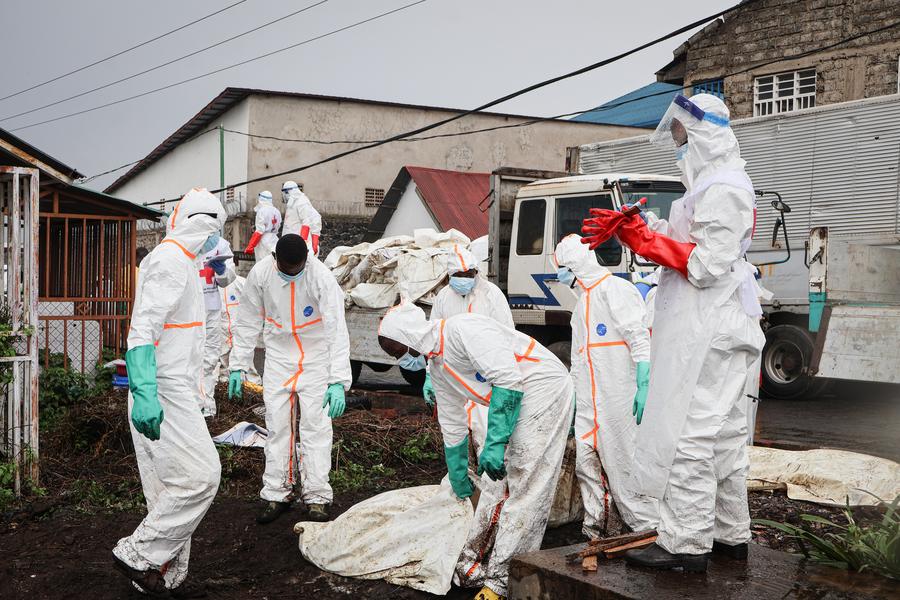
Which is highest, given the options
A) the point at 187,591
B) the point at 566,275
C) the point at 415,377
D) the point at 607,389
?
the point at 566,275

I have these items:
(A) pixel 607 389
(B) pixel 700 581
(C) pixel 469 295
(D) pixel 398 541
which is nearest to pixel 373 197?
(C) pixel 469 295

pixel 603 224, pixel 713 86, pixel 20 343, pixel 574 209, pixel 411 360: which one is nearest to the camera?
pixel 603 224

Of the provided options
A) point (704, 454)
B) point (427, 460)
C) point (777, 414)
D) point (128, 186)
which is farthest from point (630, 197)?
point (128, 186)

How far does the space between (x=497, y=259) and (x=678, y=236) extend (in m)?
6.27

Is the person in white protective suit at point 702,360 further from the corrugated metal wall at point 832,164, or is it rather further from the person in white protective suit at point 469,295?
the corrugated metal wall at point 832,164

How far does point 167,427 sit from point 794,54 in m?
16.8

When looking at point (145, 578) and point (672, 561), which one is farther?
point (145, 578)

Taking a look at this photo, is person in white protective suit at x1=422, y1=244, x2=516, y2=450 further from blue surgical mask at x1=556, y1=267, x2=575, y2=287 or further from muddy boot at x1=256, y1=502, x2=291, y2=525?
muddy boot at x1=256, y1=502, x2=291, y2=525

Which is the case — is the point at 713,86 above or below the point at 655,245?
above

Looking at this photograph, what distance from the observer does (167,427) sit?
443 centimetres

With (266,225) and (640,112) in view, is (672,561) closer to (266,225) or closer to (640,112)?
(266,225)

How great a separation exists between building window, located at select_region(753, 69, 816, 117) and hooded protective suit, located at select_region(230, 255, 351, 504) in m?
14.6

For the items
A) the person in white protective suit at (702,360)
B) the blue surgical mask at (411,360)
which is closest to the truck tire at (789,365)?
the blue surgical mask at (411,360)

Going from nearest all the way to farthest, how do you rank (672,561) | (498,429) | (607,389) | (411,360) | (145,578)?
1. (672,561)
2. (498,429)
3. (145,578)
4. (411,360)
5. (607,389)
